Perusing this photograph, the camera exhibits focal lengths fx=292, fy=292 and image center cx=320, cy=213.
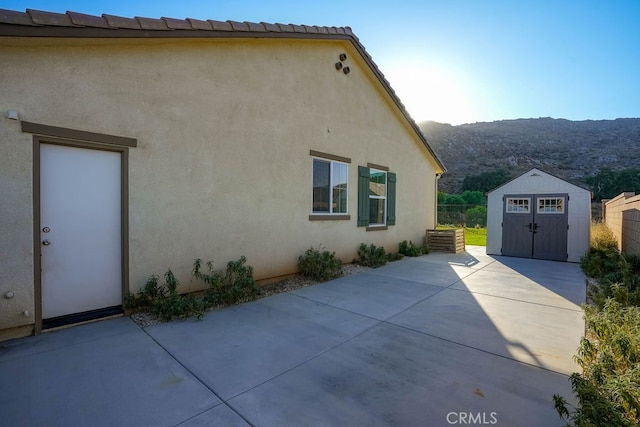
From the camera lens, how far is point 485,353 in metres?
3.26

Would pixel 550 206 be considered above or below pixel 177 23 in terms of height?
below

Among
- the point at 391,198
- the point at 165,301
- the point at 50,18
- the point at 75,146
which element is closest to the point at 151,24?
the point at 50,18

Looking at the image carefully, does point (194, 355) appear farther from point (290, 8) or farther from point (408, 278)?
point (290, 8)

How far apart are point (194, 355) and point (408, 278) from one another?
199 inches

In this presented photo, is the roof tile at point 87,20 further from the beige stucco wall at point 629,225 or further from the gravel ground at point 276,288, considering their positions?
the beige stucco wall at point 629,225

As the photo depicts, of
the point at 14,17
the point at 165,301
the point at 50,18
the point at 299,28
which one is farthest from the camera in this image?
the point at 299,28

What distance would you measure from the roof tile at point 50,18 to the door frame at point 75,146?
3.83 ft

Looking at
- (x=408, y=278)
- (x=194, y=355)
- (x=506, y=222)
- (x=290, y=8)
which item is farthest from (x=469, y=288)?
(x=290, y=8)

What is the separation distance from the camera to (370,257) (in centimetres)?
834

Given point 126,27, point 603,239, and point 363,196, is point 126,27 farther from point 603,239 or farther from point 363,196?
point 603,239

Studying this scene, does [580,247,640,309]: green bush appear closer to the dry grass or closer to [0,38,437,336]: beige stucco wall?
the dry grass

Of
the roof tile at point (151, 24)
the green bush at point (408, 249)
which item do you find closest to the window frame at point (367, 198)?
the green bush at point (408, 249)

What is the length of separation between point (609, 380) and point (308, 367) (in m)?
2.36

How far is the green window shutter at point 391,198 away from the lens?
9773 millimetres
